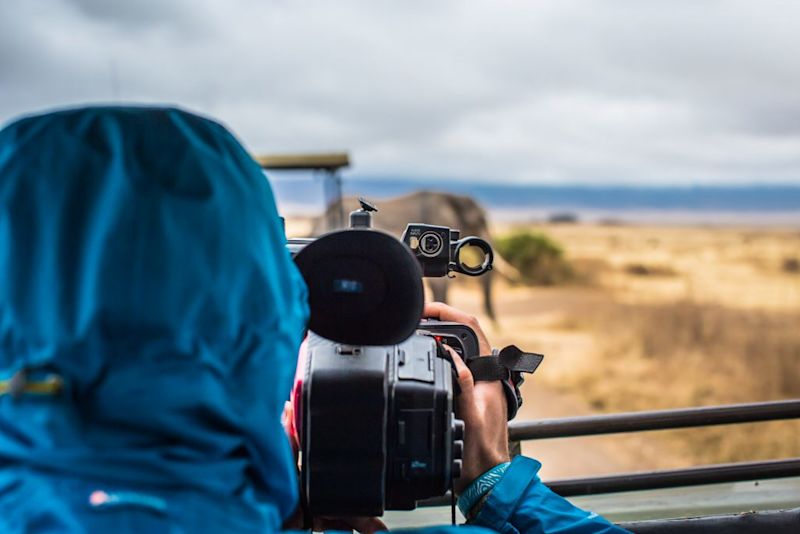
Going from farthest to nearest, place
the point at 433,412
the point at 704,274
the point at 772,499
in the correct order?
the point at 704,274 → the point at 772,499 → the point at 433,412

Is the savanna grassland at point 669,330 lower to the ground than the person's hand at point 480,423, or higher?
lower

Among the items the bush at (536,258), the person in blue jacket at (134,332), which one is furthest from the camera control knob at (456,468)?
the bush at (536,258)

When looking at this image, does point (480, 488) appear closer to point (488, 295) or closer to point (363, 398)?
point (363, 398)

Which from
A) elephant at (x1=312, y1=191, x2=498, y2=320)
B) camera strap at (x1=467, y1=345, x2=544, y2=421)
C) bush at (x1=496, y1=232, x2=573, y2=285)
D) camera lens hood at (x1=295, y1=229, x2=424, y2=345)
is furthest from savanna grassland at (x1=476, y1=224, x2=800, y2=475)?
camera lens hood at (x1=295, y1=229, x2=424, y2=345)

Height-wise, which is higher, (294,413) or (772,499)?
(294,413)

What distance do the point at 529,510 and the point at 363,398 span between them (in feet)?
0.59

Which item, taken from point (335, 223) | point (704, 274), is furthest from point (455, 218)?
point (704, 274)

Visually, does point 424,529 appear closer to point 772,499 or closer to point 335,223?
point 772,499

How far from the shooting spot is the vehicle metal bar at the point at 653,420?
142 centimetres

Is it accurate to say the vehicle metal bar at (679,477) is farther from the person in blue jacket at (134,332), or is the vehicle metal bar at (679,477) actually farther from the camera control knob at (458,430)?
the person in blue jacket at (134,332)

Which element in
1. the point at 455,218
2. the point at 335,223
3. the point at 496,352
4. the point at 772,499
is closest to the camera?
the point at 496,352

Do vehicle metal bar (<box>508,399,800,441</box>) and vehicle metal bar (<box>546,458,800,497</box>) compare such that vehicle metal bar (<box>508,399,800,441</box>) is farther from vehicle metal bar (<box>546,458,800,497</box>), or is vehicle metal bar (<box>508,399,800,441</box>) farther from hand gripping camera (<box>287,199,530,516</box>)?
hand gripping camera (<box>287,199,530,516</box>)

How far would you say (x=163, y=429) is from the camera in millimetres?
476

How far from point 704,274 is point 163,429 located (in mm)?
10838
